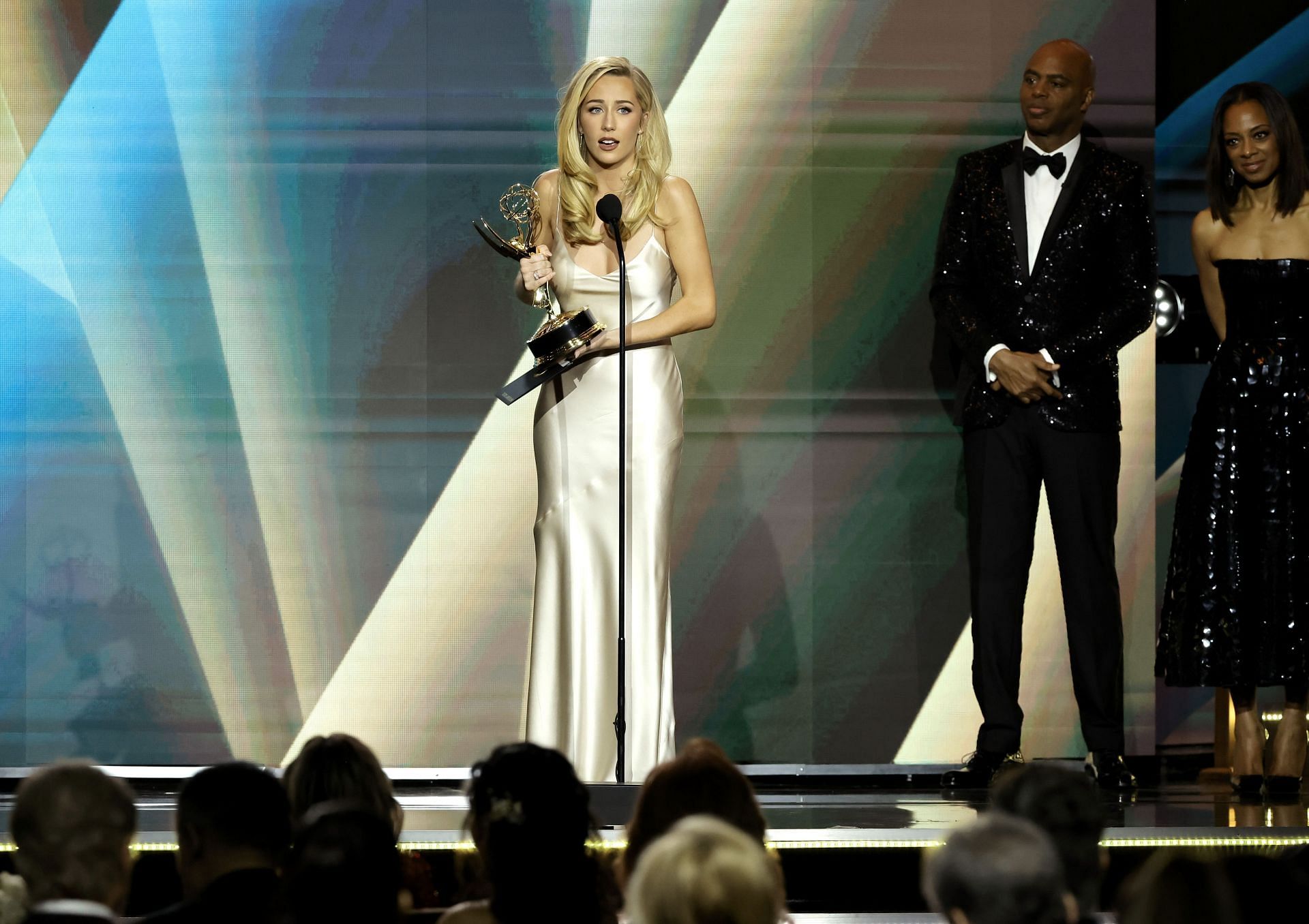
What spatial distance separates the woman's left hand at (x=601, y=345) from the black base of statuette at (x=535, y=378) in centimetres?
3

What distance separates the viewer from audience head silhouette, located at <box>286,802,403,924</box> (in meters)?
1.95

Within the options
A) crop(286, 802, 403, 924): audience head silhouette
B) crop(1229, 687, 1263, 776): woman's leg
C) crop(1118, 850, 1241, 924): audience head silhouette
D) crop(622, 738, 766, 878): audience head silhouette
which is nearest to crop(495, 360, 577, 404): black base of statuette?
crop(622, 738, 766, 878): audience head silhouette

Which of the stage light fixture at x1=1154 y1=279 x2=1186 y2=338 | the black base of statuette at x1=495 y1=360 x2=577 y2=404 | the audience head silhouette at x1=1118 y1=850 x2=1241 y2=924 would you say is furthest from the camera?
the stage light fixture at x1=1154 y1=279 x2=1186 y2=338

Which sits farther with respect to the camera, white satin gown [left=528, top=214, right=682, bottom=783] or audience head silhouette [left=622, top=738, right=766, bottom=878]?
white satin gown [left=528, top=214, right=682, bottom=783]

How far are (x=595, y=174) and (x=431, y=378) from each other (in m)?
1.32

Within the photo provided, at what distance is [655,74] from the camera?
5.68 m

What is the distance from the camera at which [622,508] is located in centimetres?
427

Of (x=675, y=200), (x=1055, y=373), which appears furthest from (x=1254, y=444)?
(x=675, y=200)

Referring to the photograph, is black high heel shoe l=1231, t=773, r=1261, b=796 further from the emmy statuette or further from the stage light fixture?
the emmy statuette

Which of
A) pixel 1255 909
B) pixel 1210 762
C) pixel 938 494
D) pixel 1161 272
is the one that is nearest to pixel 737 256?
pixel 938 494

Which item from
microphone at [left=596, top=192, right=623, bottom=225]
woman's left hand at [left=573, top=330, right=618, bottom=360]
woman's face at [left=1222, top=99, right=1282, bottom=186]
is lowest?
woman's left hand at [left=573, top=330, right=618, bottom=360]

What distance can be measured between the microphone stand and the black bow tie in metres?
1.31

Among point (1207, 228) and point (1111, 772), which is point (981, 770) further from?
point (1207, 228)

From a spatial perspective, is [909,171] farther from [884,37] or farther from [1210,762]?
[1210,762]
